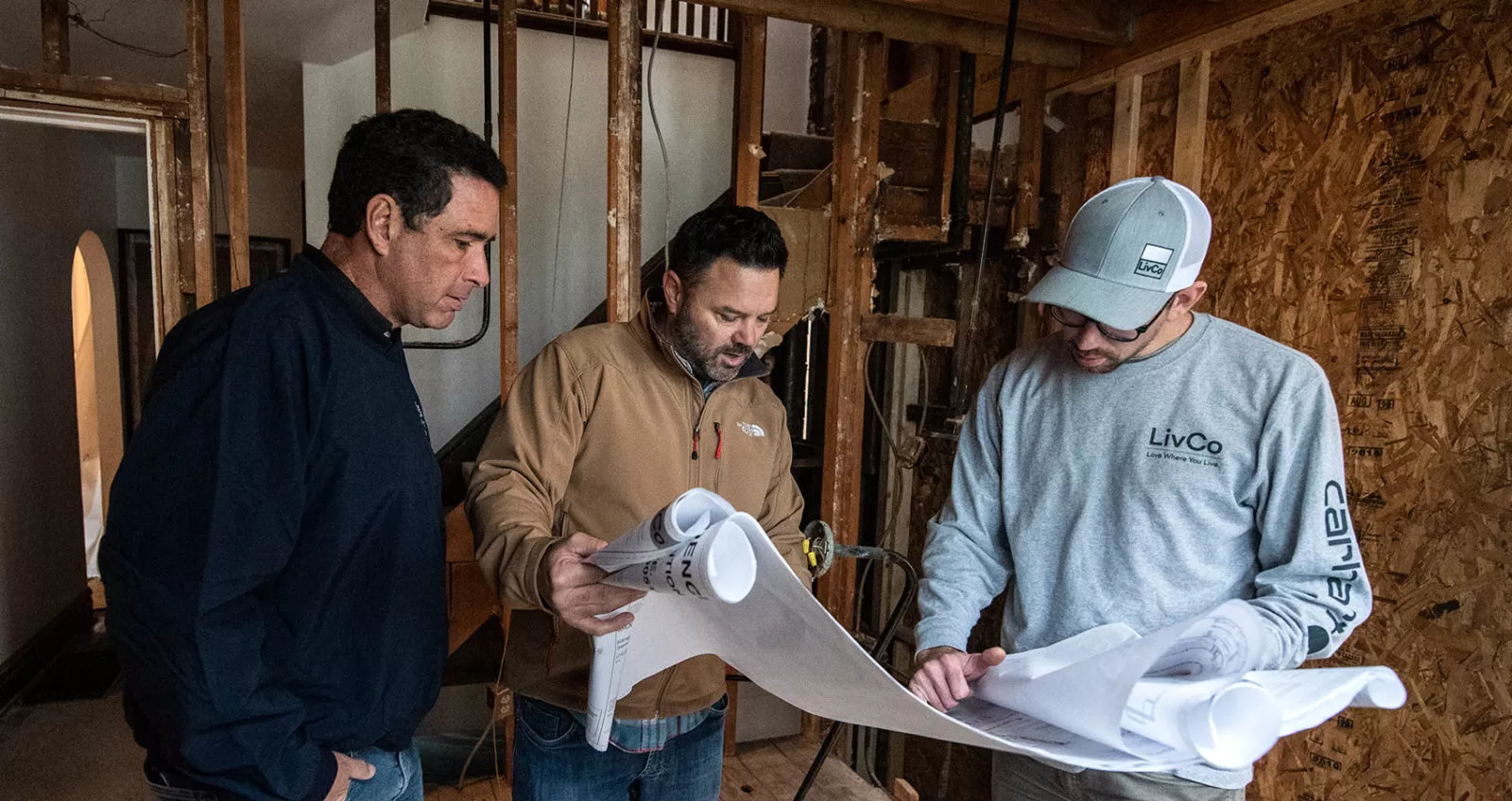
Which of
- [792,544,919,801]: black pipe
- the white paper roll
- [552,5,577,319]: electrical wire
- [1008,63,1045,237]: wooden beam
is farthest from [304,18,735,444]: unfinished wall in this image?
the white paper roll

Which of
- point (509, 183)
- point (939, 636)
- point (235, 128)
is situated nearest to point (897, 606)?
point (939, 636)

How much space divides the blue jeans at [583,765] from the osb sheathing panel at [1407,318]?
1.66 metres

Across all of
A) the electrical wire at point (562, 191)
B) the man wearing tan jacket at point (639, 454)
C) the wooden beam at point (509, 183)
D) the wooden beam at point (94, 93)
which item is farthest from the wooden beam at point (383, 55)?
the man wearing tan jacket at point (639, 454)

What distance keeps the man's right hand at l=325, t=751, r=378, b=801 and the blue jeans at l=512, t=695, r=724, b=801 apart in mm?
324

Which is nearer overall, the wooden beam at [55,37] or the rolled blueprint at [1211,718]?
the rolled blueprint at [1211,718]

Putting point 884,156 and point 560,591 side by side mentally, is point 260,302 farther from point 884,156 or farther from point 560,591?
point 884,156

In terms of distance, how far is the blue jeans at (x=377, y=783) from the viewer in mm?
1054

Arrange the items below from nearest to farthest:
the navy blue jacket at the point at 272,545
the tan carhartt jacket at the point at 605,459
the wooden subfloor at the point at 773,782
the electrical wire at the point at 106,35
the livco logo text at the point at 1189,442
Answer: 1. the navy blue jacket at the point at 272,545
2. the livco logo text at the point at 1189,442
3. the tan carhartt jacket at the point at 605,459
4. the wooden subfloor at the point at 773,782
5. the electrical wire at the point at 106,35

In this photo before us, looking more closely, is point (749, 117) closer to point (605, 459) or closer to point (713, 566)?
point (605, 459)

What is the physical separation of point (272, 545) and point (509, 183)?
1.58 m

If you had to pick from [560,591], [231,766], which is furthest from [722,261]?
[231,766]

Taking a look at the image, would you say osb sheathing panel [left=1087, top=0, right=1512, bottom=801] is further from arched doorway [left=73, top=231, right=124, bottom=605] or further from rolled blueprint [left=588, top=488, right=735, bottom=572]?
arched doorway [left=73, top=231, right=124, bottom=605]

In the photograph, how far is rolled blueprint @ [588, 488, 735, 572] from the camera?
84 cm

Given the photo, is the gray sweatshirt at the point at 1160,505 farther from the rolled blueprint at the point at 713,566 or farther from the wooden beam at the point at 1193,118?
the wooden beam at the point at 1193,118
